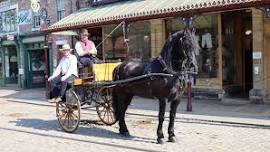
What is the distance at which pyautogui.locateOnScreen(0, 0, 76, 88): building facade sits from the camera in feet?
81.8

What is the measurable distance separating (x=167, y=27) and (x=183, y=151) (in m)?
10.6

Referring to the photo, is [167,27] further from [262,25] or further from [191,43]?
[191,43]

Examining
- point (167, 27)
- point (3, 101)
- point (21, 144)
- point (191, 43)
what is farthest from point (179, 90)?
point (3, 101)

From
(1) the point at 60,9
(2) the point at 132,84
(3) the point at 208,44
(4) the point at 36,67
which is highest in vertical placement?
(1) the point at 60,9

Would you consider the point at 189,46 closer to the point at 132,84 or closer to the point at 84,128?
the point at 132,84

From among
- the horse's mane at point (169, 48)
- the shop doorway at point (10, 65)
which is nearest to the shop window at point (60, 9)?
the shop doorway at point (10, 65)

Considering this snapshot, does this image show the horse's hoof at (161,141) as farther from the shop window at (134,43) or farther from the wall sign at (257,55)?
the shop window at (134,43)

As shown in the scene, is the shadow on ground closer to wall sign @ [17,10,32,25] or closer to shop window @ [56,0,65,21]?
shop window @ [56,0,65,21]

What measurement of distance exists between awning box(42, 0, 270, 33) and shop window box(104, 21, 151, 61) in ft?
3.88

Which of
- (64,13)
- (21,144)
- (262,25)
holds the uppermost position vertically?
(64,13)

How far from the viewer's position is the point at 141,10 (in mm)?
16016

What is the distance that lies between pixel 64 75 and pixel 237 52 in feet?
27.6

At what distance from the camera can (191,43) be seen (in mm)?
8680

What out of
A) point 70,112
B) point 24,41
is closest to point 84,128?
point 70,112
